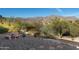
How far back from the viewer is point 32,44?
132 inches

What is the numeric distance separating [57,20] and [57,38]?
0.16 meters

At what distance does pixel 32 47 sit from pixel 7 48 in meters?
0.22

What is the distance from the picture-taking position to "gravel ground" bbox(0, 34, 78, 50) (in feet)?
11.0

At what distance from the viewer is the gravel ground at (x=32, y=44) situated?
11.0 feet

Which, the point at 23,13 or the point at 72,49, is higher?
the point at 23,13
